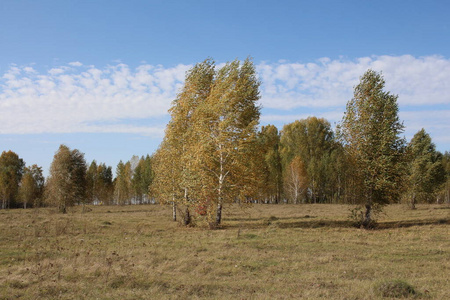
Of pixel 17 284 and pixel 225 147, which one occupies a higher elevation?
pixel 225 147

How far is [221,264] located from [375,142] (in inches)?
763

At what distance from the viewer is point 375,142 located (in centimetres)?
2755

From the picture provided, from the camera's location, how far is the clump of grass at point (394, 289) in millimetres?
9834

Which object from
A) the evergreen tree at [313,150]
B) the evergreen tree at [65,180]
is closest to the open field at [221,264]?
the evergreen tree at [65,180]

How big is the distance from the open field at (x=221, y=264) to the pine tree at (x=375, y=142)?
4.54 meters

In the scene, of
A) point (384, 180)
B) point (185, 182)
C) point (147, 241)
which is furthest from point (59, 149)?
point (384, 180)

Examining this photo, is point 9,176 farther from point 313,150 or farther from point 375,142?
point 375,142

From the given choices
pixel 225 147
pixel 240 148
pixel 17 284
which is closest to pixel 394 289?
pixel 17 284

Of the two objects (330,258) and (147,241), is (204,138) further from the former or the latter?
(330,258)

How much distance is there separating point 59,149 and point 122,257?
41011mm

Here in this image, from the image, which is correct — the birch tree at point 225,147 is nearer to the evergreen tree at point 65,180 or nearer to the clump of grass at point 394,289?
the clump of grass at point 394,289

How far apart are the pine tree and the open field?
179 inches

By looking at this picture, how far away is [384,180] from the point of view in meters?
25.8

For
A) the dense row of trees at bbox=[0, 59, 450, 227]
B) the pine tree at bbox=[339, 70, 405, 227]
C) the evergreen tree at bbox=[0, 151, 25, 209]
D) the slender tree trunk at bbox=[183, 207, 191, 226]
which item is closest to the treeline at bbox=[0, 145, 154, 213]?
the evergreen tree at bbox=[0, 151, 25, 209]
